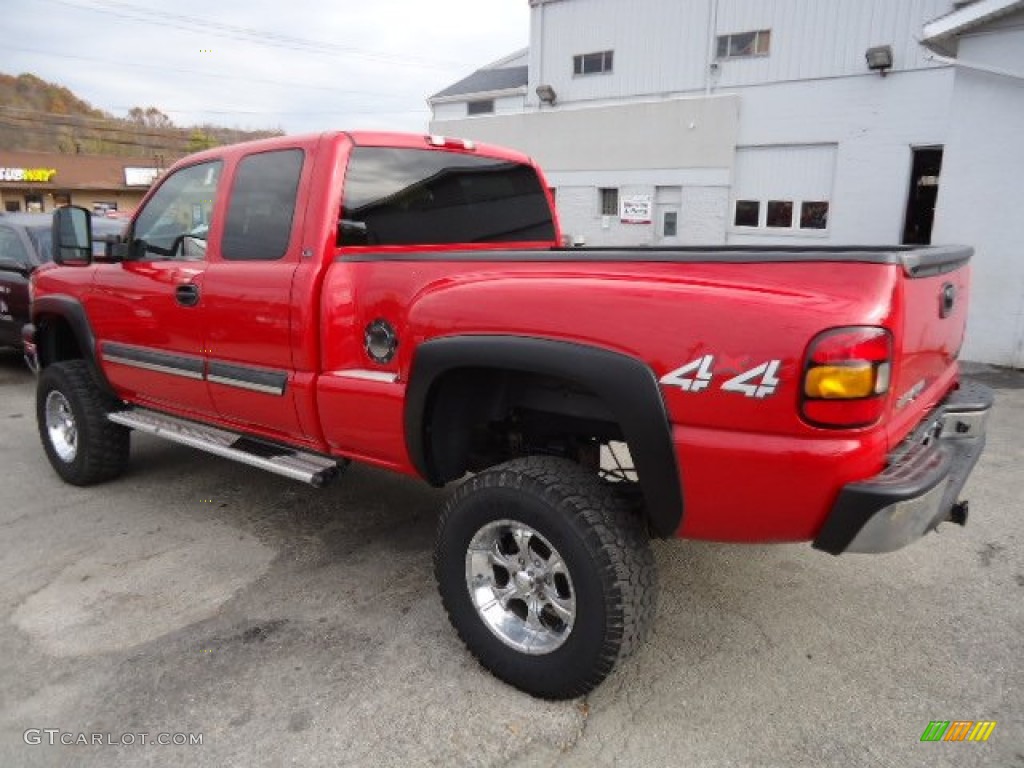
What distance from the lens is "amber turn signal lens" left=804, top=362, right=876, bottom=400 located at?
6.08 ft

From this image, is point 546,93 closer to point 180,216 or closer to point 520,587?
point 180,216

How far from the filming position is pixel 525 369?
2330 millimetres

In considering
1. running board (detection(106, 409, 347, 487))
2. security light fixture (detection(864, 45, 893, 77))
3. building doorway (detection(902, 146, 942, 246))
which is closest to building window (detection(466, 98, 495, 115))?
security light fixture (detection(864, 45, 893, 77))

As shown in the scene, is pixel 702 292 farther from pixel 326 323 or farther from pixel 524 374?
pixel 326 323

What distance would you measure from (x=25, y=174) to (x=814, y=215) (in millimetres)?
41076

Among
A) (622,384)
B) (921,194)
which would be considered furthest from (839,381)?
(921,194)

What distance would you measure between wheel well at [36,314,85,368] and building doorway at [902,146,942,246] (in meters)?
15.7

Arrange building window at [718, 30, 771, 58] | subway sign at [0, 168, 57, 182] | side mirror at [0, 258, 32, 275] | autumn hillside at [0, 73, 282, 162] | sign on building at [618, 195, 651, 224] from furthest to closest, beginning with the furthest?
autumn hillside at [0, 73, 282, 162] → subway sign at [0, 168, 57, 182] → sign on building at [618, 195, 651, 224] → building window at [718, 30, 771, 58] → side mirror at [0, 258, 32, 275]

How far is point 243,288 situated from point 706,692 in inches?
101

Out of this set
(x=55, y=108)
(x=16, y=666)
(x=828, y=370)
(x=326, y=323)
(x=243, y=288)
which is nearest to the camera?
(x=828, y=370)

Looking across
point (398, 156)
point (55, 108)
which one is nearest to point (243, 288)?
point (398, 156)

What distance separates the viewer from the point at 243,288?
3.28 metres

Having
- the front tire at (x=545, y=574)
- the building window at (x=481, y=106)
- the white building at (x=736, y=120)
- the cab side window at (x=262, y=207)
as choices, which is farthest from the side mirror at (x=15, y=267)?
the building window at (x=481, y=106)

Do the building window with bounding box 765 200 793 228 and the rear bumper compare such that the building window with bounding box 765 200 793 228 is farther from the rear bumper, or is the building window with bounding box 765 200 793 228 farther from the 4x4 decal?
the 4x4 decal
